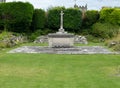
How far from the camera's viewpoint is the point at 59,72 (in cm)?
1677

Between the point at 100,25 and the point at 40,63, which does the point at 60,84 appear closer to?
the point at 40,63

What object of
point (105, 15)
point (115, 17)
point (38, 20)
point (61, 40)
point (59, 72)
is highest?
point (105, 15)

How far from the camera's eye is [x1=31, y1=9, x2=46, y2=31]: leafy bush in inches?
1709

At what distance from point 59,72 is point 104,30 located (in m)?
25.3

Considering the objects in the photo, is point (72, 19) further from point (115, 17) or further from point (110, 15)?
point (115, 17)

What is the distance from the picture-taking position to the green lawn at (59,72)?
45.2 ft

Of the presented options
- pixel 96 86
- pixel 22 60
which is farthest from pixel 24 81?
pixel 22 60

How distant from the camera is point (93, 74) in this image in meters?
16.2

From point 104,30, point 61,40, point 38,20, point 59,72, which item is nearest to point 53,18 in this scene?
point 38,20

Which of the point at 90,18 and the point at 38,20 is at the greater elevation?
the point at 90,18

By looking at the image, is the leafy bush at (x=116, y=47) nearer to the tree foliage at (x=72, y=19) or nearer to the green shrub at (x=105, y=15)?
the tree foliage at (x=72, y=19)

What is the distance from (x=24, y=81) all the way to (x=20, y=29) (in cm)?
2896

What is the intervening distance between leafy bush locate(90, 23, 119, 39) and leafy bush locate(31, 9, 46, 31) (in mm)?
5338

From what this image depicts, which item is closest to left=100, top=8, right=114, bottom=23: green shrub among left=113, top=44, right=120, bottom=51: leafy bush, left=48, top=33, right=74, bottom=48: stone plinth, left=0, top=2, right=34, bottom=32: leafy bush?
left=0, top=2, right=34, bottom=32: leafy bush
